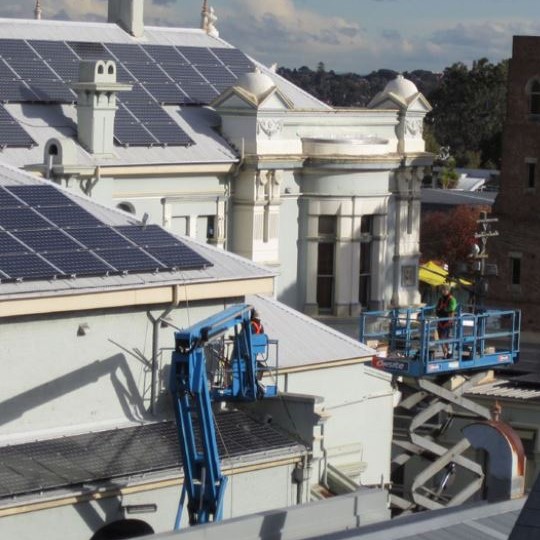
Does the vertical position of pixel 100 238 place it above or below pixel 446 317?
above

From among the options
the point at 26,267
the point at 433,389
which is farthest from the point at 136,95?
the point at 26,267

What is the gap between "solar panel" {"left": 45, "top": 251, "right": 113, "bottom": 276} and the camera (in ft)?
90.6

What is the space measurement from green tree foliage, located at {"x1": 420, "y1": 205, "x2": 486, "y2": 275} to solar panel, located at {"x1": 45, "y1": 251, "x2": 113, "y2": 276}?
65.0 m

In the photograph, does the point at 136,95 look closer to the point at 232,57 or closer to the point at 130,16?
the point at 130,16

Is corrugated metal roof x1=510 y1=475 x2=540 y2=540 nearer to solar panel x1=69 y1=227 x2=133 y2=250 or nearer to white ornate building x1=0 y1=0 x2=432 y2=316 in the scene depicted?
solar panel x1=69 y1=227 x2=133 y2=250

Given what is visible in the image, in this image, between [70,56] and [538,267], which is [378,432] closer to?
[70,56]

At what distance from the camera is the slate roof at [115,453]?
25969 mm

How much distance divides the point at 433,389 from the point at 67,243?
980 centimetres

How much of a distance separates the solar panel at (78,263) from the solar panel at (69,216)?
3.49 ft

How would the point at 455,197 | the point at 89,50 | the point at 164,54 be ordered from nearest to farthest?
the point at 89,50
the point at 164,54
the point at 455,197

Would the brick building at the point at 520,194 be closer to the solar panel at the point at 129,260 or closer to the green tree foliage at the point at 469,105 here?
the solar panel at the point at 129,260

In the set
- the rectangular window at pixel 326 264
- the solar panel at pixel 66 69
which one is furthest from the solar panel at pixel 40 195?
the rectangular window at pixel 326 264

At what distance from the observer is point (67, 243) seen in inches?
1122

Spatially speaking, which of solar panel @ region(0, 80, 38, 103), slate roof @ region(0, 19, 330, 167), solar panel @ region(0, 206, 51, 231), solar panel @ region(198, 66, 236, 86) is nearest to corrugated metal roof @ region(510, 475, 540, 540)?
solar panel @ region(0, 206, 51, 231)
